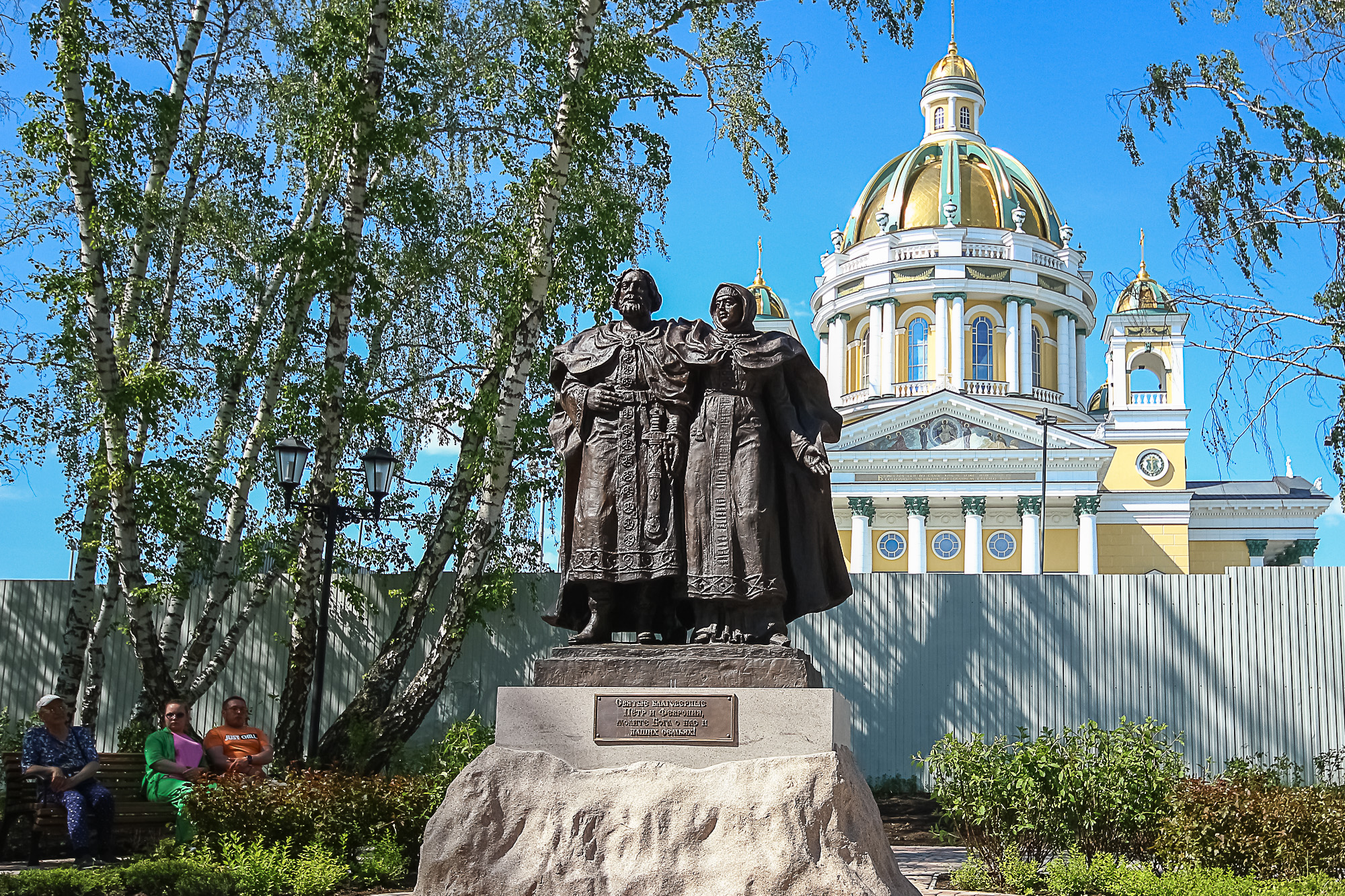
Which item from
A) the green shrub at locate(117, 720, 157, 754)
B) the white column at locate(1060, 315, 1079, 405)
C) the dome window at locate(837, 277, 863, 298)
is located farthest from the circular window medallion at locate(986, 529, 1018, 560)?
the green shrub at locate(117, 720, 157, 754)

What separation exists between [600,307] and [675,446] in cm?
520

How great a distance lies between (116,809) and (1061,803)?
5.55m

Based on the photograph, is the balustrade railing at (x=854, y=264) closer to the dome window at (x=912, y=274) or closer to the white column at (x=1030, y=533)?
the dome window at (x=912, y=274)

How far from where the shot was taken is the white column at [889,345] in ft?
166

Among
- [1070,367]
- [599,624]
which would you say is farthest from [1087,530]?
[599,624]

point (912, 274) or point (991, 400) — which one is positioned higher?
point (912, 274)

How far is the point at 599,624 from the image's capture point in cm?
584

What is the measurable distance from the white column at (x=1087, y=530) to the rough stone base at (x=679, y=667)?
3832cm

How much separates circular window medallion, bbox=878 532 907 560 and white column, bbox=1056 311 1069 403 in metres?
12.1

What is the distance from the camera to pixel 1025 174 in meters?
55.4

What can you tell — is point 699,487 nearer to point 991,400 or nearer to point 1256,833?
point 1256,833

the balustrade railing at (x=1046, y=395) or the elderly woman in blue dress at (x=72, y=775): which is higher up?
the balustrade railing at (x=1046, y=395)

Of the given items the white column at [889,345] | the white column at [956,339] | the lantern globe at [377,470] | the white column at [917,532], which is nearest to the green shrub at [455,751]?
the lantern globe at [377,470]

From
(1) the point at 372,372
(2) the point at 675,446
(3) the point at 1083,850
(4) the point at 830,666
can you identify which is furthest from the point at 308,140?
(3) the point at 1083,850
